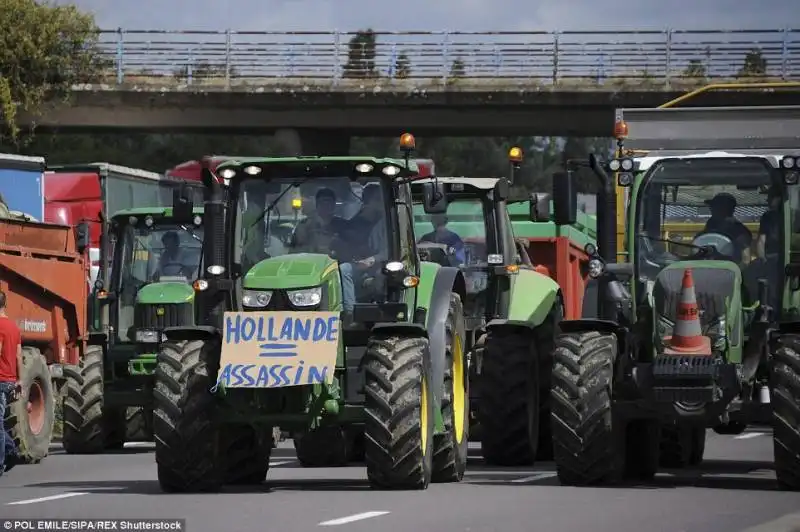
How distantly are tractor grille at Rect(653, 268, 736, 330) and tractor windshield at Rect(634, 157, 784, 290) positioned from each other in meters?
0.75

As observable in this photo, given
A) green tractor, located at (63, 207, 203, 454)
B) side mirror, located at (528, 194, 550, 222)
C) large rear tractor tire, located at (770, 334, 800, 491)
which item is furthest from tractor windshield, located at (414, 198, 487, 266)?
large rear tractor tire, located at (770, 334, 800, 491)

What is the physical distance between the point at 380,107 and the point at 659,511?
42.9 m

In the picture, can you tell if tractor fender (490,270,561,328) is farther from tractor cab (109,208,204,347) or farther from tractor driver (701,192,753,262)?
tractor cab (109,208,204,347)

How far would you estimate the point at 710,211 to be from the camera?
17.7 m

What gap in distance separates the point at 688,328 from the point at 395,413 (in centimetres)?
240

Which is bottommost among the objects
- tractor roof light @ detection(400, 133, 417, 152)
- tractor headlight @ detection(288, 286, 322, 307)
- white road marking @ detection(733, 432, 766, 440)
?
white road marking @ detection(733, 432, 766, 440)

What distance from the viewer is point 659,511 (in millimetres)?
14695

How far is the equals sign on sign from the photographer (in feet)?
52.8

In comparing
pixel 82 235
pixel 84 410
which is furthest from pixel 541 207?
pixel 84 410

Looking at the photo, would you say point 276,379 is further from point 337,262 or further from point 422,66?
point 422,66

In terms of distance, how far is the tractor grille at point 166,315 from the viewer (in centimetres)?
2356

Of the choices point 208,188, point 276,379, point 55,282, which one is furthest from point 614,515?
point 55,282

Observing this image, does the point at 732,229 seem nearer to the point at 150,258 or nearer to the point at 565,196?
the point at 565,196

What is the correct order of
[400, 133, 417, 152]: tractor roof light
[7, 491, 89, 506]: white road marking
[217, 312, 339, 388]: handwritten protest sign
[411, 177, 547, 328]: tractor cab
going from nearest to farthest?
1. [7, 491, 89, 506]: white road marking
2. [217, 312, 339, 388]: handwritten protest sign
3. [400, 133, 417, 152]: tractor roof light
4. [411, 177, 547, 328]: tractor cab
